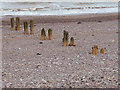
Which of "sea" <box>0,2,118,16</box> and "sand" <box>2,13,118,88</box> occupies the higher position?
"sea" <box>0,2,118,16</box>

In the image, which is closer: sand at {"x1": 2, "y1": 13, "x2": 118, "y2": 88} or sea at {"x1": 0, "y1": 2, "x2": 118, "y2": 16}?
sand at {"x1": 2, "y1": 13, "x2": 118, "y2": 88}

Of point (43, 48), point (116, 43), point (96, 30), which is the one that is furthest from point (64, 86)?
point (96, 30)

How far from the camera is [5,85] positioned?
719 centimetres

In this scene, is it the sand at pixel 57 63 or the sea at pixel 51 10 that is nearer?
the sand at pixel 57 63

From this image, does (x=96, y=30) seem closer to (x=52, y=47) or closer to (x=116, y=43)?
(x=116, y=43)

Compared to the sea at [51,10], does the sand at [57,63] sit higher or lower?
lower

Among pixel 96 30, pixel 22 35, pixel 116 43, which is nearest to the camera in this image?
pixel 116 43

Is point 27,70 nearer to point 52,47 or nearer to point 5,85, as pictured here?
point 5,85

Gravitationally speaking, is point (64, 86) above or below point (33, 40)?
below

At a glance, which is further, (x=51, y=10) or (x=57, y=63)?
(x=51, y=10)

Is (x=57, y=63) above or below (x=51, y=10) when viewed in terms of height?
below

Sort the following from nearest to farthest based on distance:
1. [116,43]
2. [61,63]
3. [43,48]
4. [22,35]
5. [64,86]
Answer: [64,86] → [61,63] → [43,48] → [116,43] → [22,35]

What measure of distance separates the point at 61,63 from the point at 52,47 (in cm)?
263

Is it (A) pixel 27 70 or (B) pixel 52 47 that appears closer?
(A) pixel 27 70
